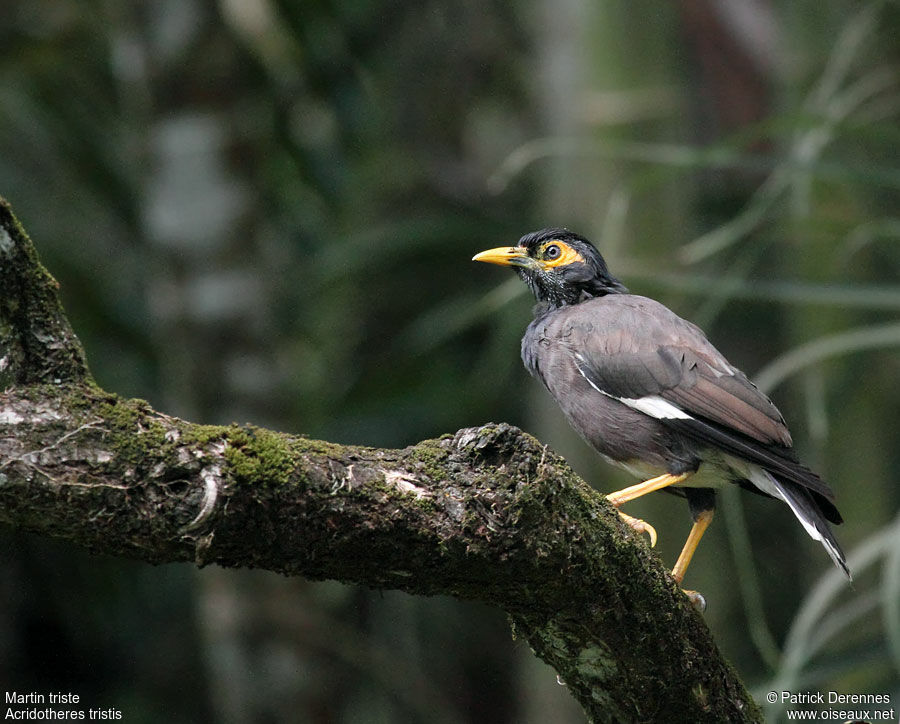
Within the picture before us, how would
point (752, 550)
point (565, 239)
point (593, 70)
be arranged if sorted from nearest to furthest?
point (565, 239), point (593, 70), point (752, 550)

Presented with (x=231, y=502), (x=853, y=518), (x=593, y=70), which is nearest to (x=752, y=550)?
(x=853, y=518)

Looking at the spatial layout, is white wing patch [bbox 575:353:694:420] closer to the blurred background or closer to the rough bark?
the blurred background

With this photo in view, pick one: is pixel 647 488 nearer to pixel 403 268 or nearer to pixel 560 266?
pixel 560 266

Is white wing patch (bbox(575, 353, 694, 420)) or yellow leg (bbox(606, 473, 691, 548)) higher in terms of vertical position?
white wing patch (bbox(575, 353, 694, 420))

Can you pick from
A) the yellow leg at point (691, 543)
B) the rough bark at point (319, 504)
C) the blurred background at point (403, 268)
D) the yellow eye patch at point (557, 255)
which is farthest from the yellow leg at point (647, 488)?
the yellow eye patch at point (557, 255)

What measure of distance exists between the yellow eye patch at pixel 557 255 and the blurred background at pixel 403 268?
0.26 m

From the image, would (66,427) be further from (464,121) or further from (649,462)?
(464,121)

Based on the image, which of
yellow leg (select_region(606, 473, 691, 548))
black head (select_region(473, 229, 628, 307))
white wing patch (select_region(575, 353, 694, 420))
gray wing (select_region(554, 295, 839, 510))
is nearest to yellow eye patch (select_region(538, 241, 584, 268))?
black head (select_region(473, 229, 628, 307))

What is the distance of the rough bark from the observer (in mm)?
2119

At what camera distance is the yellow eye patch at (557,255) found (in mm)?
4906

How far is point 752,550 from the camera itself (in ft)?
27.8

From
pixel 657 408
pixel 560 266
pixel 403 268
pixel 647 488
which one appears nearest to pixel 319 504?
pixel 647 488

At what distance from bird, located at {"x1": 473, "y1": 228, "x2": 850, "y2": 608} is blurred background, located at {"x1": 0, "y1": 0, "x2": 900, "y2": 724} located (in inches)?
9.5

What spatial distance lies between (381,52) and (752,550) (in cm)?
481
